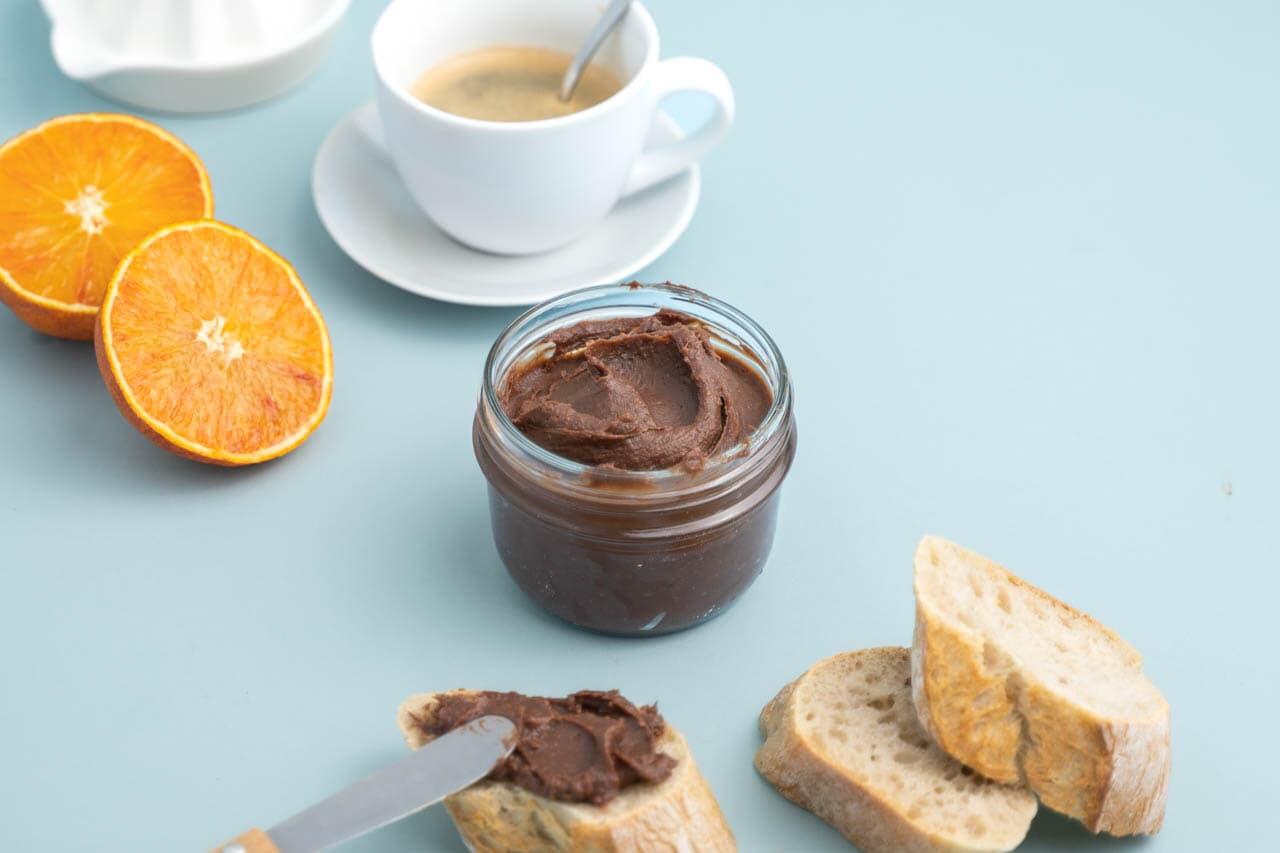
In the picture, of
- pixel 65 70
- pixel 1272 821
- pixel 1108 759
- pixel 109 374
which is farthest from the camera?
pixel 65 70

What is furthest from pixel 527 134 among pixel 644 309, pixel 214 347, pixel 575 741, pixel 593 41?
pixel 575 741

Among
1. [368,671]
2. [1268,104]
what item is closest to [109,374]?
[368,671]

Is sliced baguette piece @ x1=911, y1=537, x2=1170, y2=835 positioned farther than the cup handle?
No

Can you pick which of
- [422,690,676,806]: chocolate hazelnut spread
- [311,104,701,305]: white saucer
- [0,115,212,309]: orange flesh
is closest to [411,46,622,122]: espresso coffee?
[311,104,701,305]: white saucer

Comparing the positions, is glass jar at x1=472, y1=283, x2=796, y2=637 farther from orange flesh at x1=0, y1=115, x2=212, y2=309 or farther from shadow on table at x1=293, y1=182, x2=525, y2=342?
orange flesh at x1=0, y1=115, x2=212, y2=309

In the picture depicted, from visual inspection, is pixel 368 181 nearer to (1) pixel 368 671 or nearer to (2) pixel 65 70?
(2) pixel 65 70

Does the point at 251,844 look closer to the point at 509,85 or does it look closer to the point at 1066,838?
the point at 1066,838
